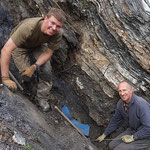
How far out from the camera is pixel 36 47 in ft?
16.3

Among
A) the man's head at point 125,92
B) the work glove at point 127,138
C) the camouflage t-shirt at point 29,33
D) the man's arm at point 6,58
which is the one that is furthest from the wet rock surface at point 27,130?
the man's head at point 125,92

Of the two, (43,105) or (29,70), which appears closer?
(29,70)

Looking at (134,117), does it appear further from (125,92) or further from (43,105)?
(43,105)

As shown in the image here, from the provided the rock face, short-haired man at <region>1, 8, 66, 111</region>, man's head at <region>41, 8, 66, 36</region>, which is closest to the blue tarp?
the rock face

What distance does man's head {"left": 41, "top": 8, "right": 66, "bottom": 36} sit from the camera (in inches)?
149

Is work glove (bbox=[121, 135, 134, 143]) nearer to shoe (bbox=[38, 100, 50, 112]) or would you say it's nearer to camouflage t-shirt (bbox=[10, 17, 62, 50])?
shoe (bbox=[38, 100, 50, 112])

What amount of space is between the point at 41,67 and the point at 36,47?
56cm

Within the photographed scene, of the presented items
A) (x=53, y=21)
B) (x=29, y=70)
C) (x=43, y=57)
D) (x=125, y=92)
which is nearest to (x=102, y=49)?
(x=125, y=92)

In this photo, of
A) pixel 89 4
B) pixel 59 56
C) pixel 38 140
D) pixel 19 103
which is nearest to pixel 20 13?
pixel 59 56

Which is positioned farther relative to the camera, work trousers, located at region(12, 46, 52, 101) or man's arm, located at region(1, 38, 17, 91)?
work trousers, located at region(12, 46, 52, 101)

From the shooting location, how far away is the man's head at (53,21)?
149 inches

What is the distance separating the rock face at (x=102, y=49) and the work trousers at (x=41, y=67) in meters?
1.14

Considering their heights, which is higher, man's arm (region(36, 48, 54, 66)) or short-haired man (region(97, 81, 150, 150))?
man's arm (region(36, 48, 54, 66))

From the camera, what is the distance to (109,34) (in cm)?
523
